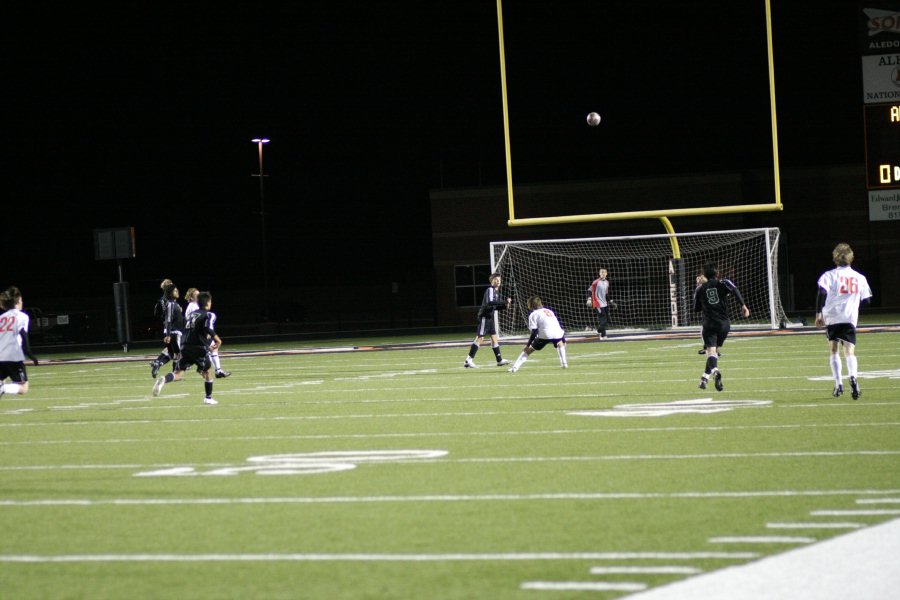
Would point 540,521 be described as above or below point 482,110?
below

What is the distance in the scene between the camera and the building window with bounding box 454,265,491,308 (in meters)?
48.2

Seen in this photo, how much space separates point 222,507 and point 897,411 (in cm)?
728

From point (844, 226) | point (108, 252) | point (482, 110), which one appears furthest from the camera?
point (482, 110)

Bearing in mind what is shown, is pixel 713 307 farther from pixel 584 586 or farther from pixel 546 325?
pixel 584 586

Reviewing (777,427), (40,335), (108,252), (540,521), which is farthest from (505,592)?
(40,335)

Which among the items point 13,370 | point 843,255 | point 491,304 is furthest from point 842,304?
point 13,370

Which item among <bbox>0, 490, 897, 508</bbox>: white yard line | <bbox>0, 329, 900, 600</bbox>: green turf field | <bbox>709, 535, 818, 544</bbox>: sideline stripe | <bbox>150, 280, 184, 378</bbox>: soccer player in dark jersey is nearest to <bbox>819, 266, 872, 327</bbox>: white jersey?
<bbox>0, 329, 900, 600</bbox>: green turf field

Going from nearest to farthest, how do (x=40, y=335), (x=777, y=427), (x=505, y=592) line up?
(x=505, y=592)
(x=777, y=427)
(x=40, y=335)

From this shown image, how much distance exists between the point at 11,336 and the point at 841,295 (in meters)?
10.5

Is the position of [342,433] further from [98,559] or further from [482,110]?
[482,110]

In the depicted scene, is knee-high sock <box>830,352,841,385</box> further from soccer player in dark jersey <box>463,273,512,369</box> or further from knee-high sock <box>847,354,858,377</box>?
Result: soccer player in dark jersey <box>463,273,512,369</box>

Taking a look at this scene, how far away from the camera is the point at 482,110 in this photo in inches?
2467

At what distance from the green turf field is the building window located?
29.9 meters

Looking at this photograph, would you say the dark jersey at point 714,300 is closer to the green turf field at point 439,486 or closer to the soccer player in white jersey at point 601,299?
the green turf field at point 439,486
